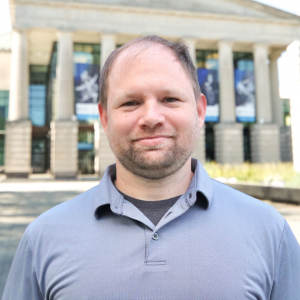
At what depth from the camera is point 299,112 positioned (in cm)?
1258

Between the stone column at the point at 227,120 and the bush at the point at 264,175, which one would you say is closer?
the bush at the point at 264,175

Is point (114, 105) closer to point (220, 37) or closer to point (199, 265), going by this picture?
point (199, 265)

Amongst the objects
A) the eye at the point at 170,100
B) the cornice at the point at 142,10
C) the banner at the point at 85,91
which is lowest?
the eye at the point at 170,100

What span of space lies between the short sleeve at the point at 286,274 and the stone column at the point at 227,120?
37.8 metres

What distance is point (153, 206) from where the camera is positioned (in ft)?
6.80

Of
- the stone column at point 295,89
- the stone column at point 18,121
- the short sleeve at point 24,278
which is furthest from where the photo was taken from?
the stone column at point 18,121

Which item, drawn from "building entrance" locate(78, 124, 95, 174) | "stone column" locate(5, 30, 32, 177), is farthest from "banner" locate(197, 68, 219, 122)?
"stone column" locate(5, 30, 32, 177)

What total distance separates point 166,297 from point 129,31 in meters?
38.0

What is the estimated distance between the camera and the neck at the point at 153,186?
209cm

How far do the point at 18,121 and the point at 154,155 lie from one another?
35541mm

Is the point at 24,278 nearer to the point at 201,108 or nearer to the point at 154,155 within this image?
the point at 154,155

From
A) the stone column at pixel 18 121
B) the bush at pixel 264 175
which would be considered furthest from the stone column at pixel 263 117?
the stone column at pixel 18 121

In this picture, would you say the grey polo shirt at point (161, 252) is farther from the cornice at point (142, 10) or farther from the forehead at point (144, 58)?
the cornice at point (142, 10)

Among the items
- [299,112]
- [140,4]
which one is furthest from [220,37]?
[299,112]
